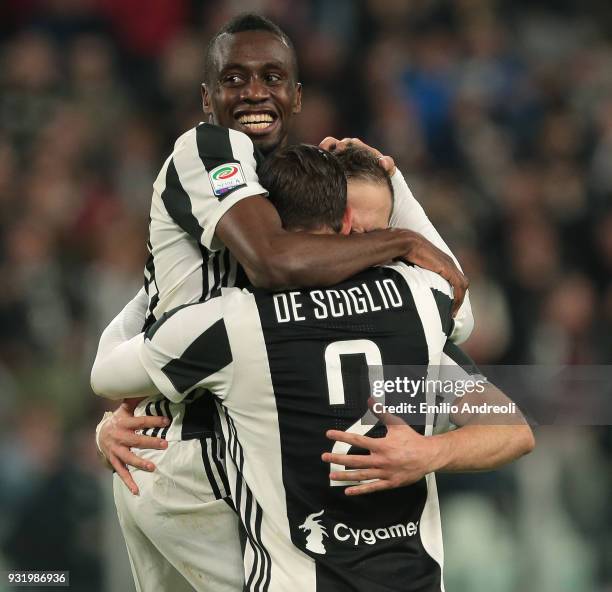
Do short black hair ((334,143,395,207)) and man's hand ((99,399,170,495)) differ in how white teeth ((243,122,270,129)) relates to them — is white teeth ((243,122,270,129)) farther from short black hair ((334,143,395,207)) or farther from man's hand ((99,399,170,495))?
man's hand ((99,399,170,495))

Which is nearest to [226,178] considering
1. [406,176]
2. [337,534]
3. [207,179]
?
[207,179]

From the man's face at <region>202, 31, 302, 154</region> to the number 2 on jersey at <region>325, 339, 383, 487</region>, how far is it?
886mm

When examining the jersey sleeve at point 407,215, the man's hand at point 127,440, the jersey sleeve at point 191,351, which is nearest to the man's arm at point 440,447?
the jersey sleeve at point 191,351

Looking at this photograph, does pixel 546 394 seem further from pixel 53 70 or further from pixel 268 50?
pixel 53 70

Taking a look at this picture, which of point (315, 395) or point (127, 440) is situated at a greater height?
point (315, 395)

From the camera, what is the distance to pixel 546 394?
15.6ft

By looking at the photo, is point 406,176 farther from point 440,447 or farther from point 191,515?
point 440,447

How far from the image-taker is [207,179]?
282 centimetres

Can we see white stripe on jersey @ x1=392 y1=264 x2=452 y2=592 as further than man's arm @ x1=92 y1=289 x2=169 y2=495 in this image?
No

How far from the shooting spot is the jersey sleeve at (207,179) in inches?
109

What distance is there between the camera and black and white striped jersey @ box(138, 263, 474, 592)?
8.50 ft

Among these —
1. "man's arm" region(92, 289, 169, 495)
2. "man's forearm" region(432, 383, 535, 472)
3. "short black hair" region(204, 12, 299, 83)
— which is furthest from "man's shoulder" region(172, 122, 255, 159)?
"man's forearm" region(432, 383, 535, 472)

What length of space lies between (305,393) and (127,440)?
695 mm

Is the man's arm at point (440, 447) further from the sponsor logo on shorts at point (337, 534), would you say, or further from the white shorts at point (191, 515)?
the white shorts at point (191, 515)
